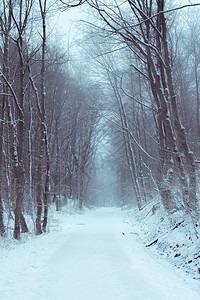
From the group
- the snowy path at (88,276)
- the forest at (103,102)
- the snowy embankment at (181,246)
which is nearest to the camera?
the snowy path at (88,276)

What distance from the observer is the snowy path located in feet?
12.9

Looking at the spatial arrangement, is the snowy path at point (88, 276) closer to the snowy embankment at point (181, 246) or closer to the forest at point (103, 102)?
the snowy embankment at point (181, 246)

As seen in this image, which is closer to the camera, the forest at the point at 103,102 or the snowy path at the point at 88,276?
the snowy path at the point at 88,276

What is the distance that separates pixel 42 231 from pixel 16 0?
367 inches

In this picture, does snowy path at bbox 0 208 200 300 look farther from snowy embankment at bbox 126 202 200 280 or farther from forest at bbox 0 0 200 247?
A: forest at bbox 0 0 200 247

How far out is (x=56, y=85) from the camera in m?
16.9

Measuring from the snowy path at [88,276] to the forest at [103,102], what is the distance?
203 cm

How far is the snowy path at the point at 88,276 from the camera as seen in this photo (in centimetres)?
394

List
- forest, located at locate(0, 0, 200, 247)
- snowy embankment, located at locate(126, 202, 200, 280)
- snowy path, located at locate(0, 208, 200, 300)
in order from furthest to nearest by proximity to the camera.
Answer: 1. forest, located at locate(0, 0, 200, 247)
2. snowy embankment, located at locate(126, 202, 200, 280)
3. snowy path, located at locate(0, 208, 200, 300)

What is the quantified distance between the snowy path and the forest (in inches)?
79.9


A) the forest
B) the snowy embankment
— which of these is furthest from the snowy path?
the forest

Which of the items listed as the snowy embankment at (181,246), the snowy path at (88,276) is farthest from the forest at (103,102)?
the snowy path at (88,276)

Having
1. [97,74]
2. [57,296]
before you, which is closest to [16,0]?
[97,74]

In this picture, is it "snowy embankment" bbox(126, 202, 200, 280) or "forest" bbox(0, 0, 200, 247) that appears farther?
"forest" bbox(0, 0, 200, 247)
